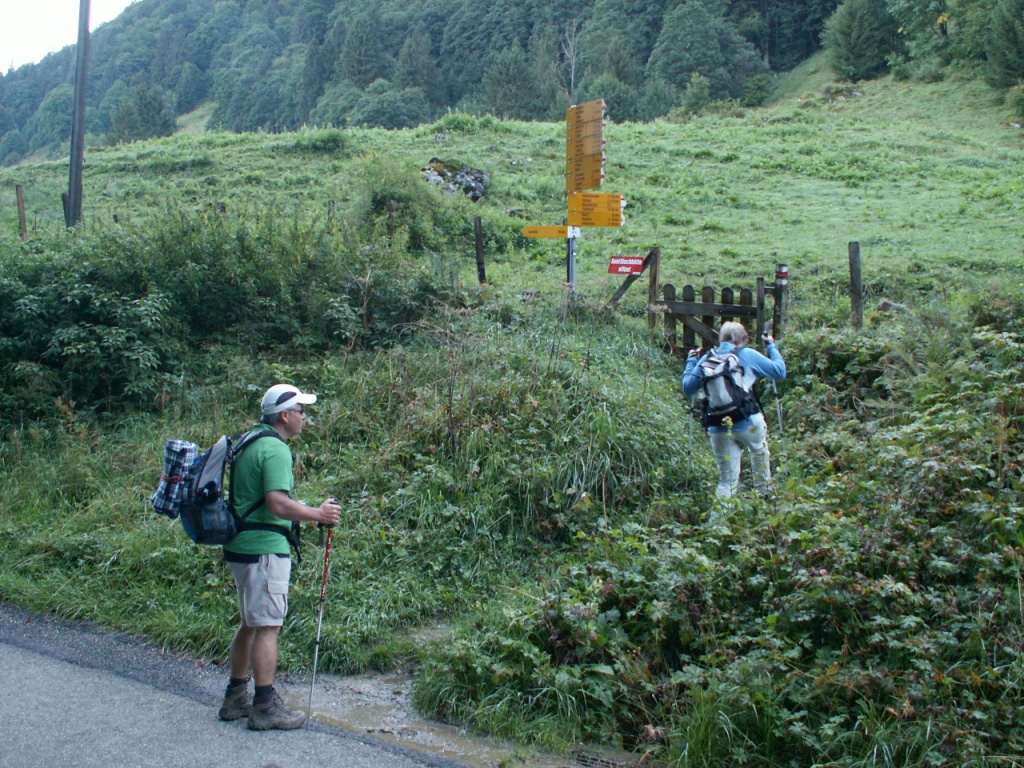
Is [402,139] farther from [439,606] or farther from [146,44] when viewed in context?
[146,44]

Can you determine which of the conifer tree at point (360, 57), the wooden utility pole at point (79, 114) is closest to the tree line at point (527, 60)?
the conifer tree at point (360, 57)

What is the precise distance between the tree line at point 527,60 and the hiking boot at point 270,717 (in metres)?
52.4

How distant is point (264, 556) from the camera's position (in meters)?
4.59

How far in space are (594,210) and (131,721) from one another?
910 cm

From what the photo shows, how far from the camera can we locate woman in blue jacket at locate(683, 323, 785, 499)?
730 cm

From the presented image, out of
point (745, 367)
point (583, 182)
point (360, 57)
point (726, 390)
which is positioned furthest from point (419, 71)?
point (726, 390)

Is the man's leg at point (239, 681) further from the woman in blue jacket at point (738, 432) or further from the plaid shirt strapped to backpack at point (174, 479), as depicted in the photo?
the woman in blue jacket at point (738, 432)

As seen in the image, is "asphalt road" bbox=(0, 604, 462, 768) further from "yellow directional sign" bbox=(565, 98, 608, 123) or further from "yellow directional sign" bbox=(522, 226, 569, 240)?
"yellow directional sign" bbox=(565, 98, 608, 123)

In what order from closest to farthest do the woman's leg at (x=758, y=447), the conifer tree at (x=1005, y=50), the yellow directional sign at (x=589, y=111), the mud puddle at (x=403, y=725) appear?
the mud puddle at (x=403, y=725), the woman's leg at (x=758, y=447), the yellow directional sign at (x=589, y=111), the conifer tree at (x=1005, y=50)

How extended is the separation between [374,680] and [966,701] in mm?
3314

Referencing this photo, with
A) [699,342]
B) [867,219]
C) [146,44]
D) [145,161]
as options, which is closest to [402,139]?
[145,161]

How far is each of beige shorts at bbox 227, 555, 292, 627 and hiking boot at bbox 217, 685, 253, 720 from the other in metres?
0.42

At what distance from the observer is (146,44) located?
12081 centimetres

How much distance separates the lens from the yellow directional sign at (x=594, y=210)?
11883 mm
